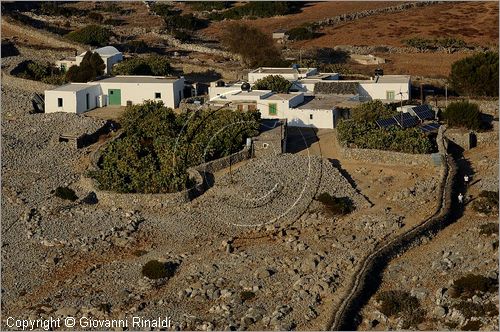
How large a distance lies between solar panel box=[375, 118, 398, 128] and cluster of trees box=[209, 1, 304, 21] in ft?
155

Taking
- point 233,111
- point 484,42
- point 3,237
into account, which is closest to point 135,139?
point 233,111

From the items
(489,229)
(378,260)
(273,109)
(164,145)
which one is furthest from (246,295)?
(273,109)

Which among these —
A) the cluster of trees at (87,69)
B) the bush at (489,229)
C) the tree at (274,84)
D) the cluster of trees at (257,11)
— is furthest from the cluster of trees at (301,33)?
the bush at (489,229)

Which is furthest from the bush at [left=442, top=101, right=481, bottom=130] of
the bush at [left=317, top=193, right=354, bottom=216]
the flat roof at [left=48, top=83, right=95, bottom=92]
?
the flat roof at [left=48, top=83, right=95, bottom=92]

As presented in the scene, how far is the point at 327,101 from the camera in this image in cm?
4631

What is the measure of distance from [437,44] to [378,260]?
4373cm

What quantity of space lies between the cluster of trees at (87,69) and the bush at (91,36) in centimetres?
1249

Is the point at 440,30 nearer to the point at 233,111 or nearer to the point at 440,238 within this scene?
the point at 233,111

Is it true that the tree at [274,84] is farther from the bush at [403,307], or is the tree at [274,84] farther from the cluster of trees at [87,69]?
the bush at [403,307]

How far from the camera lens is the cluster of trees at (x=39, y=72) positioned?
167 ft

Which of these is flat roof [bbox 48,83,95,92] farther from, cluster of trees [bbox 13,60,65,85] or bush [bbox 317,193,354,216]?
bush [bbox 317,193,354,216]

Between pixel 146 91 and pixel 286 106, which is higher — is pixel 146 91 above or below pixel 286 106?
above

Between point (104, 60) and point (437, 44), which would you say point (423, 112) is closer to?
point (104, 60)

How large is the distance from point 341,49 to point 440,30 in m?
12.2
